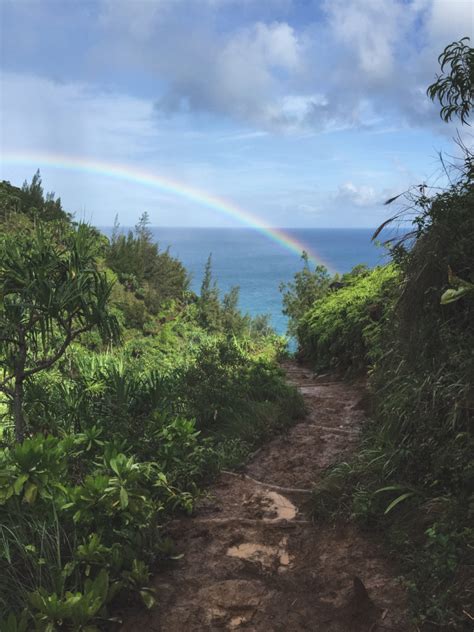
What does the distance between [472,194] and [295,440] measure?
303 cm

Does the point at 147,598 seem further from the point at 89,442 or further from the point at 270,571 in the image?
the point at 89,442

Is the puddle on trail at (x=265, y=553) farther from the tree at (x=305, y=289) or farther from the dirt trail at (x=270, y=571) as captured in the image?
the tree at (x=305, y=289)

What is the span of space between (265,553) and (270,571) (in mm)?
204

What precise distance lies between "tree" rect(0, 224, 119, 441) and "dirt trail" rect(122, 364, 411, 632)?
1.79 metres

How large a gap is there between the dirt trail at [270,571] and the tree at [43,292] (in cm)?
179

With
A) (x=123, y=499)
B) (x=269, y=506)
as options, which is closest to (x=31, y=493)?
(x=123, y=499)

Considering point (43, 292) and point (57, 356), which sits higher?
point (43, 292)

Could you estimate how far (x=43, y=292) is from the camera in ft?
12.4

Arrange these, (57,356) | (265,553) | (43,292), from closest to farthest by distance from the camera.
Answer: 1. (265,553)
2. (43,292)
3. (57,356)

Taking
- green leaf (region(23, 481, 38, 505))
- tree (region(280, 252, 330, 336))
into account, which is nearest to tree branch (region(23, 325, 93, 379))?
green leaf (region(23, 481, 38, 505))

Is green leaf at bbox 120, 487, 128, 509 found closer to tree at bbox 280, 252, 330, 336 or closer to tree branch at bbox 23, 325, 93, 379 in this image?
tree branch at bbox 23, 325, 93, 379

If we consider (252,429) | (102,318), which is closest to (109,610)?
(102,318)

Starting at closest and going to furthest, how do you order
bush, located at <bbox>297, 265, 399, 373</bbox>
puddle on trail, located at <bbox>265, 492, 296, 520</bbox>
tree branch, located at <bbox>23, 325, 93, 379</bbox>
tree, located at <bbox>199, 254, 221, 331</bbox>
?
1. puddle on trail, located at <bbox>265, 492, 296, 520</bbox>
2. tree branch, located at <bbox>23, 325, 93, 379</bbox>
3. bush, located at <bbox>297, 265, 399, 373</bbox>
4. tree, located at <bbox>199, 254, 221, 331</bbox>

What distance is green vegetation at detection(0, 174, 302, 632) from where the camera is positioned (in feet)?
8.73
